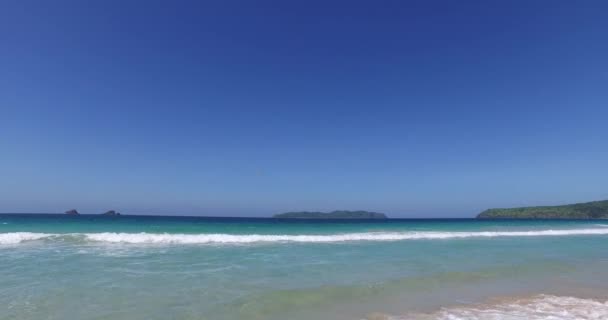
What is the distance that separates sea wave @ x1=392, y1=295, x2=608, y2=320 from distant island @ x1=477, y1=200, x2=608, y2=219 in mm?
117225

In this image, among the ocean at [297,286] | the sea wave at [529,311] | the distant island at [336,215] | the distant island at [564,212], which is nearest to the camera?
the sea wave at [529,311]

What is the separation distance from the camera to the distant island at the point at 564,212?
9225 centimetres

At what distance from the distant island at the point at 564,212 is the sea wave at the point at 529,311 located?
385 feet

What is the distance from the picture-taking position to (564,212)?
97438 mm

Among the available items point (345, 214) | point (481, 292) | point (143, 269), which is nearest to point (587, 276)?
point (481, 292)

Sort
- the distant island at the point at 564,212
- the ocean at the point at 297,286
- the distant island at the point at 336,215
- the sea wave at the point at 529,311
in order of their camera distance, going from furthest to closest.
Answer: the distant island at the point at 336,215 → the distant island at the point at 564,212 → the ocean at the point at 297,286 → the sea wave at the point at 529,311

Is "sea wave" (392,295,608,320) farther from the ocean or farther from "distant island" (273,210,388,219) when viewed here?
"distant island" (273,210,388,219)

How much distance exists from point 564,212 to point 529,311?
122 m

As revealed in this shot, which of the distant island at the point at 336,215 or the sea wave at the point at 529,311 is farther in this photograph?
the distant island at the point at 336,215

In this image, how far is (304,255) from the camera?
42.2 feet

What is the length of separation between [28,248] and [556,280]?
20.4 m

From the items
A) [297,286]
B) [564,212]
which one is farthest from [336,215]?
[297,286]

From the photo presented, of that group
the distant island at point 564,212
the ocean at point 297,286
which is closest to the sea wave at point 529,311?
the ocean at point 297,286

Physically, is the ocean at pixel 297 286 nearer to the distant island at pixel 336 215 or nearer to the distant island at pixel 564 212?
the distant island at pixel 564 212
